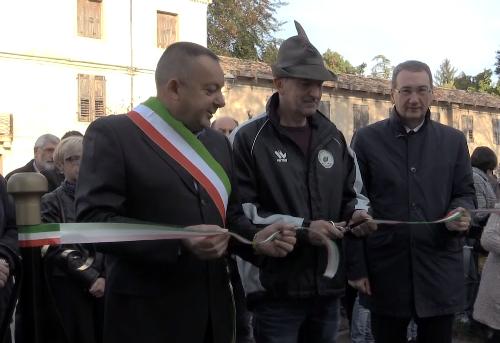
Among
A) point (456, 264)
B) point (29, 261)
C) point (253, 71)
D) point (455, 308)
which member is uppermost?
point (253, 71)

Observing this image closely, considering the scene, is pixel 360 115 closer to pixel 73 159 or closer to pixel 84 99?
pixel 84 99

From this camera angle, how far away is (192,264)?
7.98ft

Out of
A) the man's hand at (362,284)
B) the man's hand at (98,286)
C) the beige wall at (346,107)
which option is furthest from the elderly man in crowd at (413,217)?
the beige wall at (346,107)

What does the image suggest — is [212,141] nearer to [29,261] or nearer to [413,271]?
[29,261]

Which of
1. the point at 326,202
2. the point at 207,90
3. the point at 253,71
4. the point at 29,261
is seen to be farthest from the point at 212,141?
the point at 253,71

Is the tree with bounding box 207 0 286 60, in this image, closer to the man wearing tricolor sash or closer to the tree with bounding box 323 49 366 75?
the tree with bounding box 323 49 366 75

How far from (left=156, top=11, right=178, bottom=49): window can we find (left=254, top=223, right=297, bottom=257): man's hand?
79.8 ft

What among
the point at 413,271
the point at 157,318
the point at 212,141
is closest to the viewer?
the point at 157,318

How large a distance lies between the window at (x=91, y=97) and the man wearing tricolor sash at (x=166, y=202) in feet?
73.7

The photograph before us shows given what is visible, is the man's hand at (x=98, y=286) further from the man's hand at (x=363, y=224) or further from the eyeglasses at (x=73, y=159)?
the man's hand at (x=363, y=224)

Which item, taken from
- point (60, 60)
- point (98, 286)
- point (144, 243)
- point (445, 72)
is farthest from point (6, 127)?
point (445, 72)

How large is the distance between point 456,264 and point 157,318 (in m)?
2.00

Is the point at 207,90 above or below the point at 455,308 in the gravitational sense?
above

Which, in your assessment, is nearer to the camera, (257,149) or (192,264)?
(192,264)
